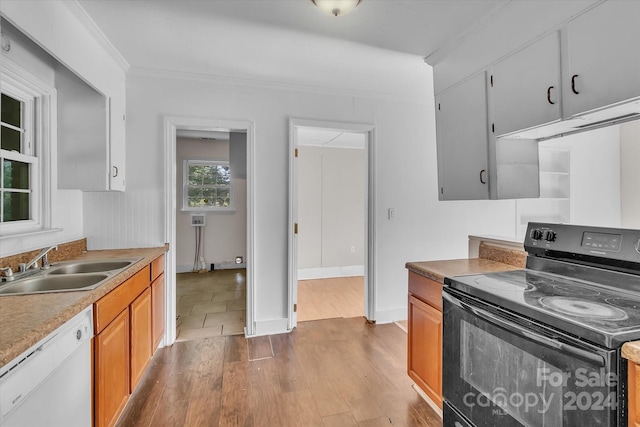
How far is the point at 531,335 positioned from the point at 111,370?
188 cm

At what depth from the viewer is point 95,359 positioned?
4.53 ft

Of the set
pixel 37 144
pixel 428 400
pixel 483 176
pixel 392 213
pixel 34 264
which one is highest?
pixel 37 144

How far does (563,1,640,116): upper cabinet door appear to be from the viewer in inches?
50.5

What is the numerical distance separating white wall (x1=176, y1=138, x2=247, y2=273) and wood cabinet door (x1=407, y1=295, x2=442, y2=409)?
3.98 m

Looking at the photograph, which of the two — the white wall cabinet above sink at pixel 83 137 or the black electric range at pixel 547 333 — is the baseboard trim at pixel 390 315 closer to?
the black electric range at pixel 547 333

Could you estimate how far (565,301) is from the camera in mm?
1195

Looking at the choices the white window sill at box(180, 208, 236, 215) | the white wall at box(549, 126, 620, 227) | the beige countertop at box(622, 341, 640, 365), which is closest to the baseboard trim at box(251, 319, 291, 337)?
the beige countertop at box(622, 341, 640, 365)

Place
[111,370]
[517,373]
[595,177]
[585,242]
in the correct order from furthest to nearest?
[595,177]
[111,370]
[585,242]
[517,373]

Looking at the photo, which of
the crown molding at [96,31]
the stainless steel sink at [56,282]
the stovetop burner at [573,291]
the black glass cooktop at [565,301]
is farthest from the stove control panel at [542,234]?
the crown molding at [96,31]

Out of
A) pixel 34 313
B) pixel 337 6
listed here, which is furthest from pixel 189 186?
pixel 34 313

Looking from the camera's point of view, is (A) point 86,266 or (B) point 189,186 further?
(B) point 189,186

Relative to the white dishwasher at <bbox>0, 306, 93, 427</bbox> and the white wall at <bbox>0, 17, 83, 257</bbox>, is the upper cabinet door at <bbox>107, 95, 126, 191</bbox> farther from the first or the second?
the white dishwasher at <bbox>0, 306, 93, 427</bbox>

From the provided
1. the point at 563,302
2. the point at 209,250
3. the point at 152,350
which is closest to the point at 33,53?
the point at 152,350

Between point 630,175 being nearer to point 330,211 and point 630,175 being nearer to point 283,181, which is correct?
point 283,181
